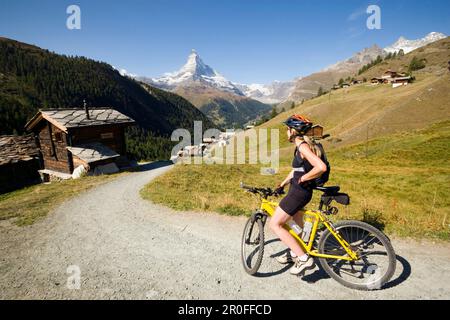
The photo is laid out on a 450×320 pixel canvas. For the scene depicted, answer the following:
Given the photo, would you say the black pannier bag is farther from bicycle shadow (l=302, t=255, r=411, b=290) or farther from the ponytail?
bicycle shadow (l=302, t=255, r=411, b=290)

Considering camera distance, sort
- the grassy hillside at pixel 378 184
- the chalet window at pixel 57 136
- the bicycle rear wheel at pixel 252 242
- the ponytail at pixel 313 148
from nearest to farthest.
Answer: the ponytail at pixel 313 148
the bicycle rear wheel at pixel 252 242
the grassy hillside at pixel 378 184
the chalet window at pixel 57 136

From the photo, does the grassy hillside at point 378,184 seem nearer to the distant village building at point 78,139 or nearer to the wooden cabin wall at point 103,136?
the distant village building at point 78,139

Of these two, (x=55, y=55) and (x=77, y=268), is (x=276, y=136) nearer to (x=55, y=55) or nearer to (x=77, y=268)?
(x=77, y=268)

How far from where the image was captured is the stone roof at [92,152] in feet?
79.8

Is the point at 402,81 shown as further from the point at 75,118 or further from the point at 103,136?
the point at 75,118

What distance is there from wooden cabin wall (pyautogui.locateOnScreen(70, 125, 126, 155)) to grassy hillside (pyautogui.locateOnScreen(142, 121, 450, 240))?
28.4ft

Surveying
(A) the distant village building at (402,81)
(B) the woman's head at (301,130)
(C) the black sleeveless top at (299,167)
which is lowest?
(C) the black sleeveless top at (299,167)

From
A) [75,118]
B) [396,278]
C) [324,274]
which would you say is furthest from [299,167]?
[75,118]

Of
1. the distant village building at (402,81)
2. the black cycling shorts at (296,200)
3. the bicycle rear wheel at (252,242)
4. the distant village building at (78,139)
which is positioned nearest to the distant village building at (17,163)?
the distant village building at (78,139)

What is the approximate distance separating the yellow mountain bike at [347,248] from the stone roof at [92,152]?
23.6 m

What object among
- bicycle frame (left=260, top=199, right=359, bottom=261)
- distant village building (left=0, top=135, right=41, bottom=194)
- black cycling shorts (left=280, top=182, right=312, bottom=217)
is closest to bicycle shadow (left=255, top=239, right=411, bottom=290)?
bicycle frame (left=260, top=199, right=359, bottom=261)

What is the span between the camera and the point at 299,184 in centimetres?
489

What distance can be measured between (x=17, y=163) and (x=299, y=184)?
42.7 m
